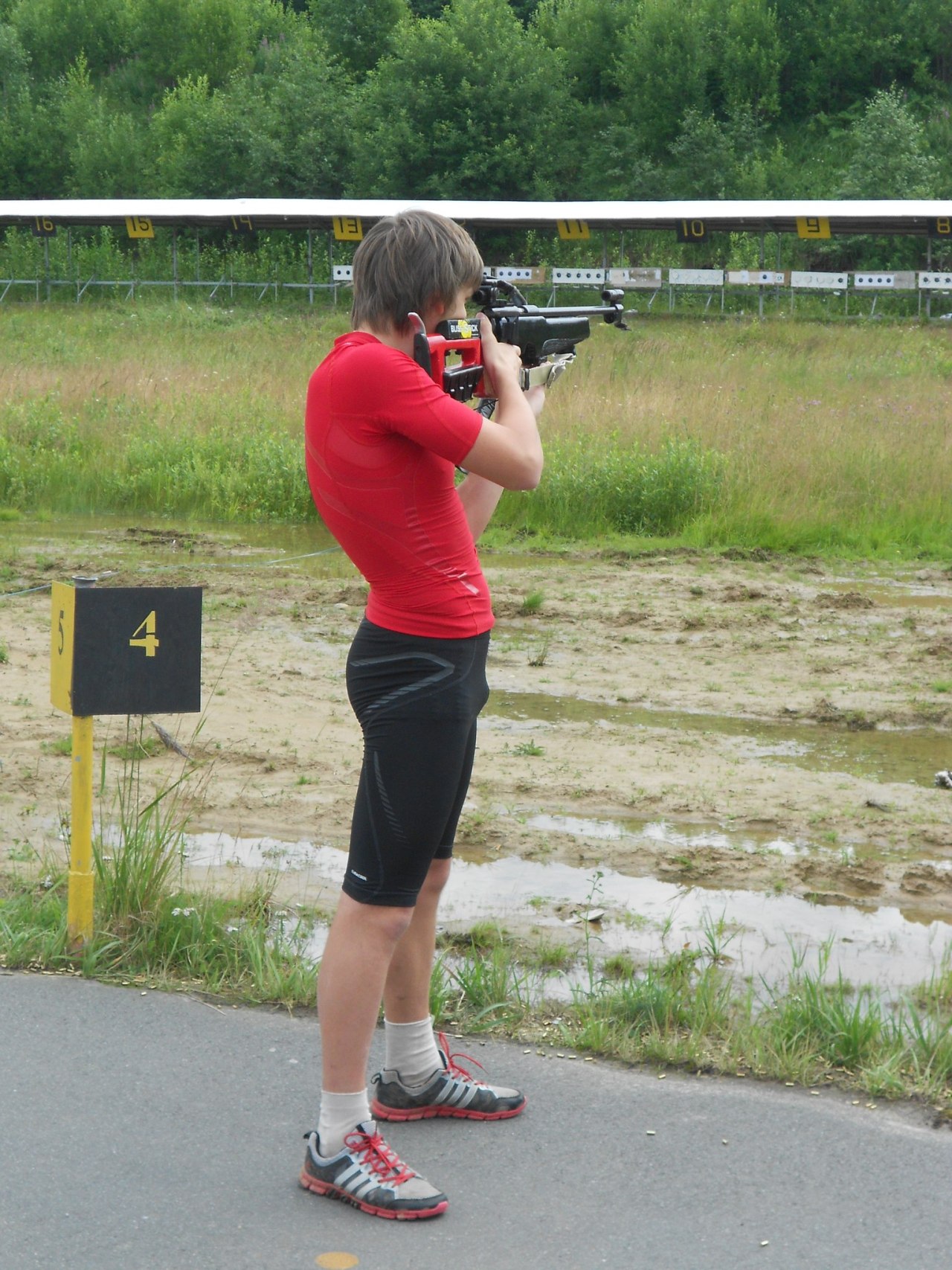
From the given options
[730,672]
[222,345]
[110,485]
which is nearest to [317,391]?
[730,672]

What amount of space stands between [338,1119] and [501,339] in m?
1.76

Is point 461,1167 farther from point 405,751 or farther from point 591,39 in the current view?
point 591,39

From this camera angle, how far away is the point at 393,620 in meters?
2.90

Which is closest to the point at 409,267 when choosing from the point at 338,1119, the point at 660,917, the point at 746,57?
the point at 338,1119

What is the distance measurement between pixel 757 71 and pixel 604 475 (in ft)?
151

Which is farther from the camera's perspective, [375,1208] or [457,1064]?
[457,1064]

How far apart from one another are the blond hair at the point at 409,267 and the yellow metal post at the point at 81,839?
69.9 inches

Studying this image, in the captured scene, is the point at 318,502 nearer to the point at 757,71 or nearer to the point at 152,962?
the point at 152,962

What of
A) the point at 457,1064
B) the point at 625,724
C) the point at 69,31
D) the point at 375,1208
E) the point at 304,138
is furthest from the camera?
the point at 69,31

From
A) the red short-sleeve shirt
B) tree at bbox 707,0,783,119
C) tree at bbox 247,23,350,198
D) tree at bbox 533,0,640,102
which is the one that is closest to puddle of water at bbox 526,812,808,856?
the red short-sleeve shirt

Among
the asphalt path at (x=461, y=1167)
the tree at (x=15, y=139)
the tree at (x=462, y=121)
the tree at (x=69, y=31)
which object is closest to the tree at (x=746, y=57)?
the tree at (x=462, y=121)

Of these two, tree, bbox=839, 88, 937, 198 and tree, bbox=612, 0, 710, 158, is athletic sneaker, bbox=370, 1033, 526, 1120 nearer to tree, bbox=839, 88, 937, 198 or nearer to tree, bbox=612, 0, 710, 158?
tree, bbox=839, 88, 937, 198

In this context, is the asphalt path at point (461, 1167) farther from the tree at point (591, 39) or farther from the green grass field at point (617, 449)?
the tree at point (591, 39)

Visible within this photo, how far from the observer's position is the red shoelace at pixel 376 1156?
9.57 feet
